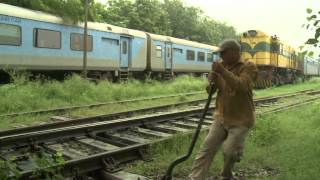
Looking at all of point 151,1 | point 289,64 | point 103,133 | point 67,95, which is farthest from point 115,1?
point 103,133

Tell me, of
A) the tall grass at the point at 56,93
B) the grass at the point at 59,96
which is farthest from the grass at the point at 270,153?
the tall grass at the point at 56,93

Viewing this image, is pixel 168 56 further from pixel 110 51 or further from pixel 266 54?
pixel 110 51

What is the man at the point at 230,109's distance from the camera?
201 inches

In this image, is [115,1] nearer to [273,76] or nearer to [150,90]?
[273,76]

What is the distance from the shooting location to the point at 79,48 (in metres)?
20.5

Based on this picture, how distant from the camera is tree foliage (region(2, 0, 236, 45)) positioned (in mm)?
20922

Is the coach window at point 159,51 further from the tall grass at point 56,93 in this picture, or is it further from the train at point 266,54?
the tall grass at point 56,93

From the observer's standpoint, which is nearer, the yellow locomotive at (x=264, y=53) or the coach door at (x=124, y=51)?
the coach door at (x=124, y=51)

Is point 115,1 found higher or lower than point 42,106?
higher

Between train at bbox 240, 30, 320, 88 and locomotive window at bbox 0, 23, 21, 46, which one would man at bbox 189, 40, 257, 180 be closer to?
locomotive window at bbox 0, 23, 21, 46

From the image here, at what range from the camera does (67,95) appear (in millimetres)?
15672

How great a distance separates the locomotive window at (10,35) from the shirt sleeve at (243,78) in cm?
1315

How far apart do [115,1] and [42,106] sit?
32166 millimetres

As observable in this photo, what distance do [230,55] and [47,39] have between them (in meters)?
14.5
